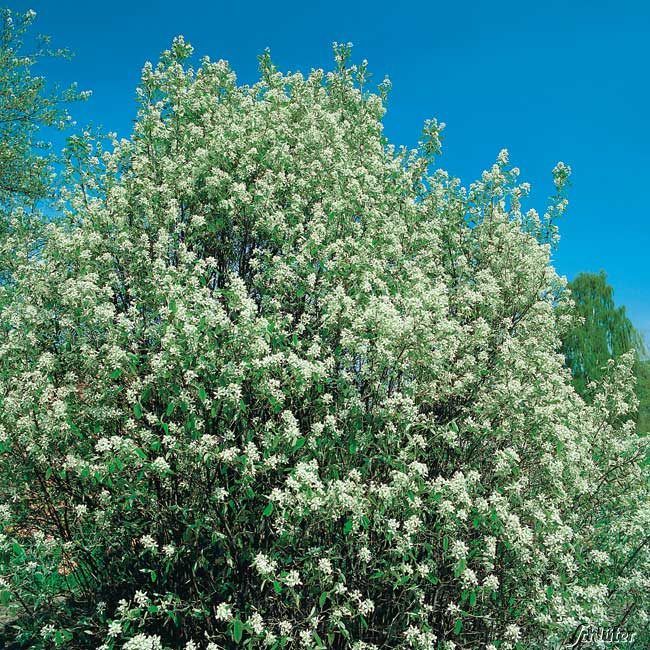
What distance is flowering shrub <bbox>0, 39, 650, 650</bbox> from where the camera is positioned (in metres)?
6.17

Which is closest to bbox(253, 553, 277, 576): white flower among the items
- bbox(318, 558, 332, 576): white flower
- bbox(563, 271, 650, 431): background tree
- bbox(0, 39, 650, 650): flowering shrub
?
bbox(0, 39, 650, 650): flowering shrub

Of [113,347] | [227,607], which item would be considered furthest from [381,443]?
[113,347]

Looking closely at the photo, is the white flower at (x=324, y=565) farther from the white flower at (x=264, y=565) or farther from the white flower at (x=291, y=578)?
the white flower at (x=264, y=565)

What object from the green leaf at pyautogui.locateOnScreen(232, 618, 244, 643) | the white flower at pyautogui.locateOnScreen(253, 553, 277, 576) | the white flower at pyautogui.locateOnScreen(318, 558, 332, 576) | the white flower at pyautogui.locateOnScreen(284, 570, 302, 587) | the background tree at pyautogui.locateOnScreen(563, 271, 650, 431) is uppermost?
the background tree at pyautogui.locateOnScreen(563, 271, 650, 431)

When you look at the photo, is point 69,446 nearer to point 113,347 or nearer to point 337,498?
point 113,347

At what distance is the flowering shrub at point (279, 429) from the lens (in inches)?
243

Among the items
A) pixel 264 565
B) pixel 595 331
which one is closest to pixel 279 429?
pixel 264 565

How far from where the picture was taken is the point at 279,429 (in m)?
6.21

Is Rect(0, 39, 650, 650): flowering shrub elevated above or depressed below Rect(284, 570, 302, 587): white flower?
above

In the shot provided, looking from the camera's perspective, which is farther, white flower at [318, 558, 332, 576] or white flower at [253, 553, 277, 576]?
white flower at [318, 558, 332, 576]

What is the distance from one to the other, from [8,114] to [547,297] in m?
17.5

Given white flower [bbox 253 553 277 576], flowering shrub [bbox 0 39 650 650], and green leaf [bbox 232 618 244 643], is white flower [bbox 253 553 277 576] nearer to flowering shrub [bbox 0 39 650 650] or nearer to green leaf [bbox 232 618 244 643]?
flowering shrub [bbox 0 39 650 650]

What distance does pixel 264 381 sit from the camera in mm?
5992

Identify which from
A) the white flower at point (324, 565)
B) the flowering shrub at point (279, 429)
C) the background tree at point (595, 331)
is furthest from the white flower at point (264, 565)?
→ the background tree at point (595, 331)
